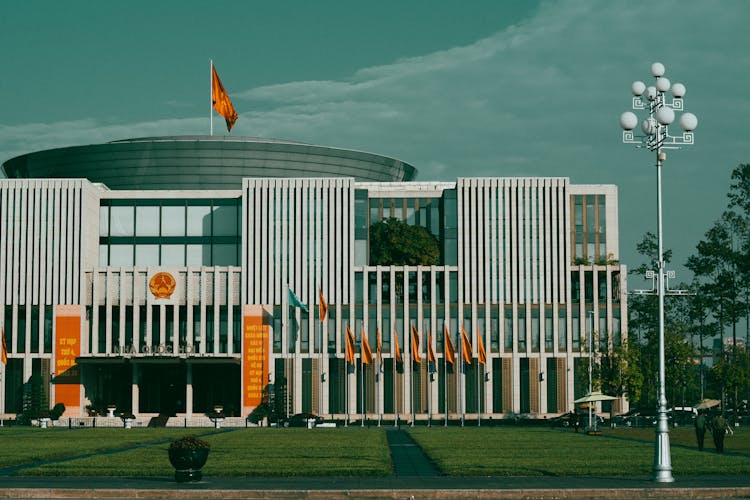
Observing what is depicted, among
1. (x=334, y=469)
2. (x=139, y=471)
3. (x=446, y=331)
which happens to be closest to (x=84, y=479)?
(x=139, y=471)

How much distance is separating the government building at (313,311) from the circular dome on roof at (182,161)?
12.7m

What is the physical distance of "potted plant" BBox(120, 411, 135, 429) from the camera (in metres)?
91.1

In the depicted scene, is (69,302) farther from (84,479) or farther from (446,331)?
(84,479)

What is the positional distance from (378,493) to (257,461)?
12316 mm

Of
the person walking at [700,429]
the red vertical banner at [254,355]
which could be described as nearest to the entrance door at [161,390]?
the red vertical banner at [254,355]

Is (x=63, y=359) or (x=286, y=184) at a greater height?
(x=286, y=184)

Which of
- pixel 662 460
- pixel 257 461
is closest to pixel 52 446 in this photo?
pixel 257 461

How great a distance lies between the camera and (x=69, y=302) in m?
108

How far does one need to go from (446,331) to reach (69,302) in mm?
35817

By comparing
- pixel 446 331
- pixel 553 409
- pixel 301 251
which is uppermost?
pixel 301 251

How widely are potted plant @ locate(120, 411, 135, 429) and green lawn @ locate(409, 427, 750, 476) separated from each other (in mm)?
38804

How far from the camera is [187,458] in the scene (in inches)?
1233

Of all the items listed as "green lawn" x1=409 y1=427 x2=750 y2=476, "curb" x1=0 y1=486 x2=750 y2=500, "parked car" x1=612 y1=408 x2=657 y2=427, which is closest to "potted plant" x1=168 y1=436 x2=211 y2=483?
"curb" x1=0 y1=486 x2=750 y2=500

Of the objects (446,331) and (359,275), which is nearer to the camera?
(446,331)
